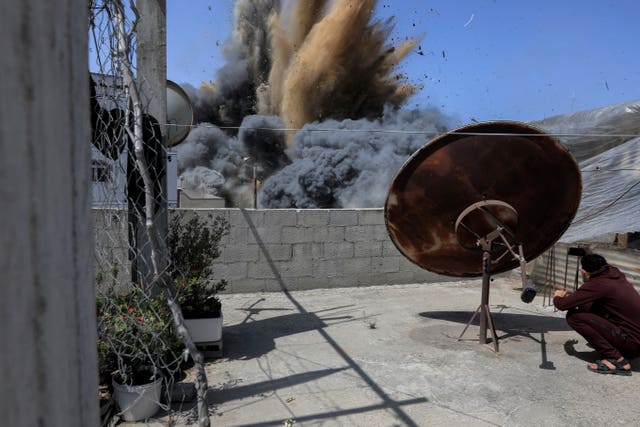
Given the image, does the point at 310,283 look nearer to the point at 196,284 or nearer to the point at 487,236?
the point at 196,284

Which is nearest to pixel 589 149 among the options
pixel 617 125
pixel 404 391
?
pixel 617 125

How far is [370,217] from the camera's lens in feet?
25.0

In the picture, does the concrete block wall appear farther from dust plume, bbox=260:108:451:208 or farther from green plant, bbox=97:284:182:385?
dust plume, bbox=260:108:451:208

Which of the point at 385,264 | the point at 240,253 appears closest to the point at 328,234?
the point at 385,264

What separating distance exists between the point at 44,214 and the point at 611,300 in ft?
16.4

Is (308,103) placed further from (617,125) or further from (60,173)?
(60,173)

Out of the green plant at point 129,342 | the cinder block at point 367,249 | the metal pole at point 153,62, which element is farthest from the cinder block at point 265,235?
the green plant at point 129,342

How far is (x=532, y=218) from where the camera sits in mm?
5000

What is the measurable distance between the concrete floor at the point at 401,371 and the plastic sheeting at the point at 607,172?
1.46 meters

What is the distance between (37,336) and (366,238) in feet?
24.1

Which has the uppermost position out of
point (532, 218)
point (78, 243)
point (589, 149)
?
point (589, 149)

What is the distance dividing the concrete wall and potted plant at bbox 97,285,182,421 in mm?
2801

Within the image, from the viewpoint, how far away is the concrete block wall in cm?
687

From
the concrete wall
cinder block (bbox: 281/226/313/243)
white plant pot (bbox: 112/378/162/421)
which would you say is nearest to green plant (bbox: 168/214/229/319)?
white plant pot (bbox: 112/378/162/421)
